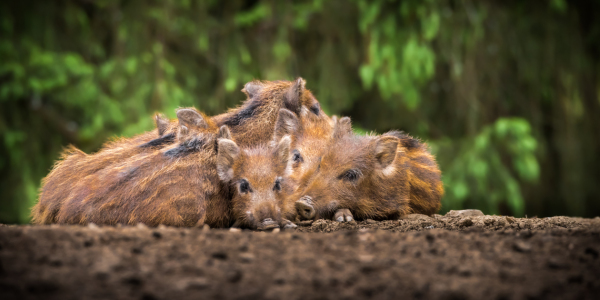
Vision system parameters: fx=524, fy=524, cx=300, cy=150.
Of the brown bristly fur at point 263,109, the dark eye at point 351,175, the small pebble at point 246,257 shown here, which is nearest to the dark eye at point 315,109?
the brown bristly fur at point 263,109

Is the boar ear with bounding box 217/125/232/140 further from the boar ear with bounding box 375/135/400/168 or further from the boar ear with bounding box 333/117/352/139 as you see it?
the boar ear with bounding box 375/135/400/168

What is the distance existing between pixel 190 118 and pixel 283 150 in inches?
31.1

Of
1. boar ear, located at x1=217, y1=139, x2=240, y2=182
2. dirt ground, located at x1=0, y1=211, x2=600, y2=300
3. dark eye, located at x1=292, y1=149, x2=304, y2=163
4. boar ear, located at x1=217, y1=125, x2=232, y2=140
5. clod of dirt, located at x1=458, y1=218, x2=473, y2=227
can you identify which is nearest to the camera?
dirt ground, located at x1=0, y1=211, x2=600, y2=300

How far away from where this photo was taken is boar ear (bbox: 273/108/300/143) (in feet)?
15.4

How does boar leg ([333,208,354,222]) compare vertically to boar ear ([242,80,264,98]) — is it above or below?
below

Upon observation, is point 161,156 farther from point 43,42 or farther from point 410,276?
point 43,42

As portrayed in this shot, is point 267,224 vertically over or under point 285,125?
under

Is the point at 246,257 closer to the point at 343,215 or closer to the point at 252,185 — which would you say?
the point at 252,185

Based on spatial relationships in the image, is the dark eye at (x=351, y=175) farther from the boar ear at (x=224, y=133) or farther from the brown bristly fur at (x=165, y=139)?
the boar ear at (x=224, y=133)

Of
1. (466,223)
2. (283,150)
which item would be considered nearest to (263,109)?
(283,150)

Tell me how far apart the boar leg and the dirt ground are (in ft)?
3.72

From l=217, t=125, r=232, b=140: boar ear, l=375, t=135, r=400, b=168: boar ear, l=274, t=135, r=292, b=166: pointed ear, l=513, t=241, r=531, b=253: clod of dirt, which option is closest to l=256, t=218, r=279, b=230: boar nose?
l=274, t=135, r=292, b=166: pointed ear

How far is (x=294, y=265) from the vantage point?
2230 mm

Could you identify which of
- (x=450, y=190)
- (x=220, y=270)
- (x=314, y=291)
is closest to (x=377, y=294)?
(x=314, y=291)
